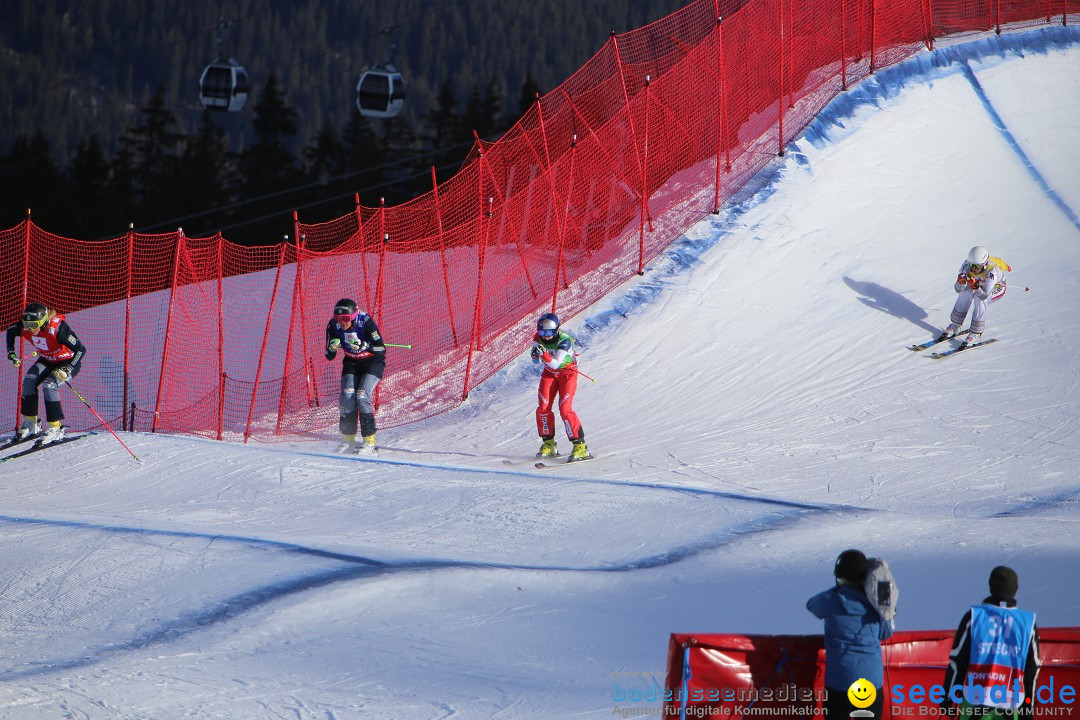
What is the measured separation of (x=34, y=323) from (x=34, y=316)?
7 cm

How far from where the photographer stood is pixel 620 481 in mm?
9383

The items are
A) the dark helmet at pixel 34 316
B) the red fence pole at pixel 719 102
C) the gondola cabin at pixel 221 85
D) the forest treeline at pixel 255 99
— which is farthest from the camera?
the forest treeline at pixel 255 99

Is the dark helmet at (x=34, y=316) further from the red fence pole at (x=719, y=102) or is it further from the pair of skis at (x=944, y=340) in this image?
the pair of skis at (x=944, y=340)

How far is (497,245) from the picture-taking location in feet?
44.6

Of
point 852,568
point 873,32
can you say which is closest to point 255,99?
point 873,32

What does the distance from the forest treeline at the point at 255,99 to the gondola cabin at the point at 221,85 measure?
3367 millimetres

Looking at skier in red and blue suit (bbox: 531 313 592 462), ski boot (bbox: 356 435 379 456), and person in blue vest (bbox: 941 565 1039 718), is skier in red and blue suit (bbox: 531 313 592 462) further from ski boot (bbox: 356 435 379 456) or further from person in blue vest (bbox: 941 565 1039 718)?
person in blue vest (bbox: 941 565 1039 718)

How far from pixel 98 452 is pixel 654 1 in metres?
22.5

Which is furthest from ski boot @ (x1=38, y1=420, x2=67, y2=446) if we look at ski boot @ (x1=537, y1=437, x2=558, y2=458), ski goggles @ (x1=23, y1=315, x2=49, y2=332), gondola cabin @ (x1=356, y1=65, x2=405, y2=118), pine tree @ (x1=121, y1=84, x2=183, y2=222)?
pine tree @ (x1=121, y1=84, x2=183, y2=222)

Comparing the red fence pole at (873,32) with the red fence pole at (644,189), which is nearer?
the red fence pole at (644,189)

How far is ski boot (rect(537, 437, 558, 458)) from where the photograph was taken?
10461mm

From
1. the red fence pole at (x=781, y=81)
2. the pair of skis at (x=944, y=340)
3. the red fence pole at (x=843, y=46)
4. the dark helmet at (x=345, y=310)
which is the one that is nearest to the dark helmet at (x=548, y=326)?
the dark helmet at (x=345, y=310)

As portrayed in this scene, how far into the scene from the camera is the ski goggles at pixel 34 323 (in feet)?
→ 35.1

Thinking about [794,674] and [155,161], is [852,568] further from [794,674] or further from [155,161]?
[155,161]
